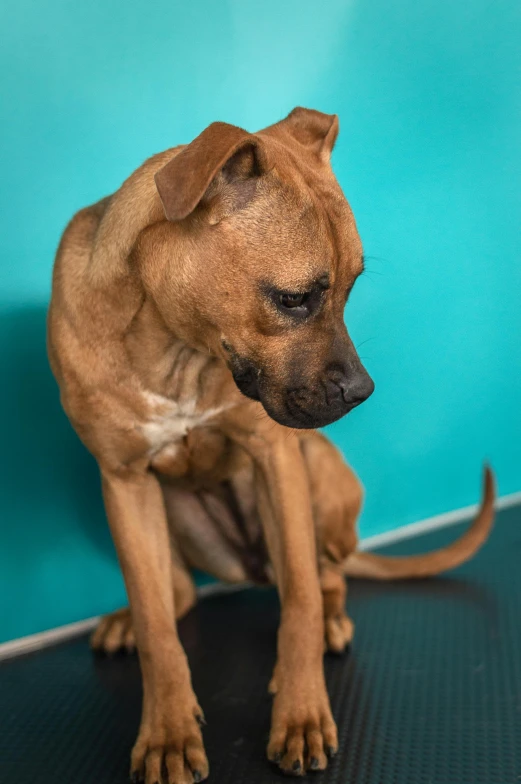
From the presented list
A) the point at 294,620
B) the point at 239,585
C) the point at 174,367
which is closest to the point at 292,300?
the point at 174,367

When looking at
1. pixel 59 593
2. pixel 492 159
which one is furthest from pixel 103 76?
pixel 59 593

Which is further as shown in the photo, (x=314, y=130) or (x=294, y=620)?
(x=314, y=130)

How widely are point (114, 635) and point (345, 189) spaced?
73.9 inches

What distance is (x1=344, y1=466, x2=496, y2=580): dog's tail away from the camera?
3.15 meters

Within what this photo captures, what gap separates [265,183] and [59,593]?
6.11 feet

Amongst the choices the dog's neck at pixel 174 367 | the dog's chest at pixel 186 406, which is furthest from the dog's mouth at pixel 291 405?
the dog's chest at pixel 186 406

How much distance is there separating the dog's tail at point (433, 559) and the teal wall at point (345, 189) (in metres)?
0.49

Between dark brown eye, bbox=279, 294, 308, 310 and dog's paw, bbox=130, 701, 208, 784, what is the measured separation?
1.07 m

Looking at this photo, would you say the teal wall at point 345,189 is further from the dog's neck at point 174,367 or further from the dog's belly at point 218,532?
the dog's neck at point 174,367

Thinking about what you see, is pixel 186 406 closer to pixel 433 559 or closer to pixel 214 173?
pixel 214 173

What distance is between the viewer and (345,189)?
3.43 m

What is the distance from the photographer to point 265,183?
204 centimetres

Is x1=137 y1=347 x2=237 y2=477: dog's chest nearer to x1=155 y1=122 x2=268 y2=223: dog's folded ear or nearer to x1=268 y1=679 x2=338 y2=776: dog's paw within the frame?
x1=155 y1=122 x2=268 y2=223: dog's folded ear

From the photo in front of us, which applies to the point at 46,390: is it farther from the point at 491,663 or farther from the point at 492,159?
the point at 492,159
